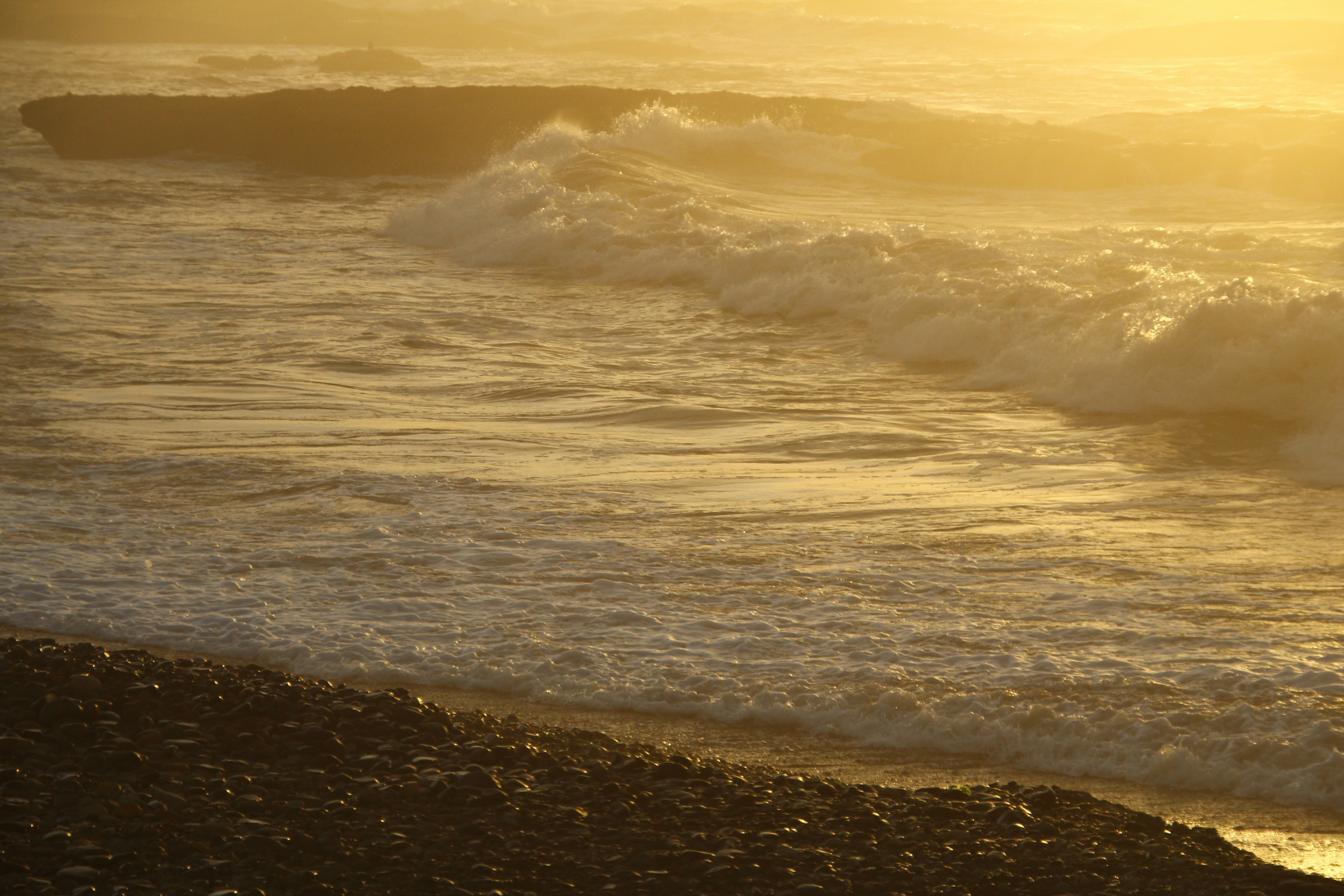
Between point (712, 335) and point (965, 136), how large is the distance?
15.1 m

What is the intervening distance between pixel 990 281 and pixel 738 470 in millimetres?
6135

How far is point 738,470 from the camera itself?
8.63 metres

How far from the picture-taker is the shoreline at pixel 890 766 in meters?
4.32

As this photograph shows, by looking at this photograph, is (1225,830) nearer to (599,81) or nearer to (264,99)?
(264,99)

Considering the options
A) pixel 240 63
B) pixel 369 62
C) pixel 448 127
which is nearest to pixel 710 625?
pixel 448 127

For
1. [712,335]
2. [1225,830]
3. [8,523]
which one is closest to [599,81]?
[712,335]

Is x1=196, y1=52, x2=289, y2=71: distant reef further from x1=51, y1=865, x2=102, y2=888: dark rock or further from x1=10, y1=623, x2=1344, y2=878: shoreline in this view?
x1=51, y1=865, x2=102, y2=888: dark rock

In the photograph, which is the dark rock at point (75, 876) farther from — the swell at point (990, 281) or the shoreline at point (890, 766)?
the swell at point (990, 281)

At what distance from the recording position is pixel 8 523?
7.30 meters

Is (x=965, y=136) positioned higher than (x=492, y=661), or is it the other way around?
(x=965, y=136)

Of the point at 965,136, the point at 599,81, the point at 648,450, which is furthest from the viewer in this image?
the point at 599,81

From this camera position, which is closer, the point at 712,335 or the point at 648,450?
the point at 648,450

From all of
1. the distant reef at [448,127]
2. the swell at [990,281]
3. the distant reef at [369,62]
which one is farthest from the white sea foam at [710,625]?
the distant reef at [369,62]

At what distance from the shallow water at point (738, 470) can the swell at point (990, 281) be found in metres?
0.05
